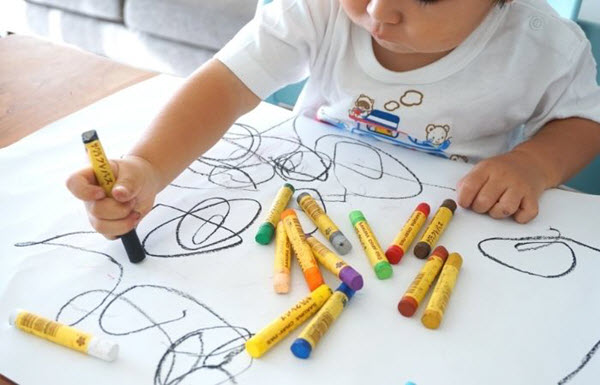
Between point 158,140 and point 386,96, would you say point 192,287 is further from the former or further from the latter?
point 386,96

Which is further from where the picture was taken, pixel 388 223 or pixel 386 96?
pixel 386 96

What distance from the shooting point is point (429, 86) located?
57cm

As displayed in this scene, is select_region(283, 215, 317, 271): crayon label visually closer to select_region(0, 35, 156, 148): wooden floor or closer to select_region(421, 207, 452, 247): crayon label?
select_region(421, 207, 452, 247): crayon label

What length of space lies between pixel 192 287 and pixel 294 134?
0.80ft

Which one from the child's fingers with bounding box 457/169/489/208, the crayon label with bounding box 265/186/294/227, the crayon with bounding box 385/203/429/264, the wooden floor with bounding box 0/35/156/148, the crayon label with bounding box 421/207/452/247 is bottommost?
the wooden floor with bounding box 0/35/156/148

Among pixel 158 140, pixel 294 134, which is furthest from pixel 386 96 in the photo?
pixel 158 140

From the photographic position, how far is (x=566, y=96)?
1.78ft

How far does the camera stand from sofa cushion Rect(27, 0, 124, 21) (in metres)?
1.46

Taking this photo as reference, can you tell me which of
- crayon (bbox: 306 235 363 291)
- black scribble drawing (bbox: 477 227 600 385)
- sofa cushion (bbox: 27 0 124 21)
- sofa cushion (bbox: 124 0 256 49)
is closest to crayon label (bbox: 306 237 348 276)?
crayon (bbox: 306 235 363 291)

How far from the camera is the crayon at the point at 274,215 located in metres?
0.41

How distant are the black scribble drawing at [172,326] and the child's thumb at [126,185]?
Answer: 5 cm

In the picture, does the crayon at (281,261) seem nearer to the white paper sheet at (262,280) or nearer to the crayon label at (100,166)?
the white paper sheet at (262,280)

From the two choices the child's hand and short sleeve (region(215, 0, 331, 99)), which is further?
short sleeve (region(215, 0, 331, 99))

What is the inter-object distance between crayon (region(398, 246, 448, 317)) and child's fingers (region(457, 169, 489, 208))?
7cm
